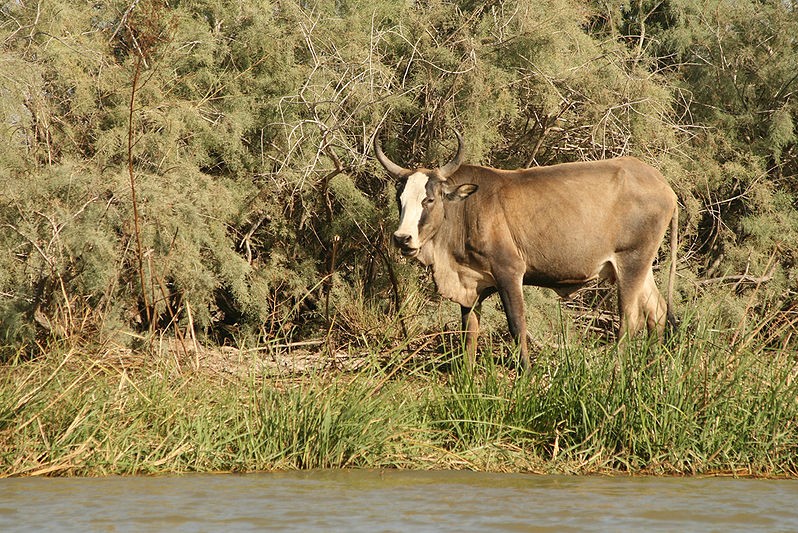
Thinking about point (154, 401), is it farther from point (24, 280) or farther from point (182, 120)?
point (182, 120)

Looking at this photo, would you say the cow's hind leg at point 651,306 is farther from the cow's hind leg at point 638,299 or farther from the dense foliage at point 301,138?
the dense foliage at point 301,138

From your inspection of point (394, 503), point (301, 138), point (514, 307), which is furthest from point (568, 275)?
point (394, 503)

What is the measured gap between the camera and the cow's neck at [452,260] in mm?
8688

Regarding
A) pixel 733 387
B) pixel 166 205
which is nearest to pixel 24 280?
pixel 166 205

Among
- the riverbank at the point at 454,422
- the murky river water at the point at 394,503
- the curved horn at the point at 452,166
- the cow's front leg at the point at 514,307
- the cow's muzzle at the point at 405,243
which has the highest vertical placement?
the curved horn at the point at 452,166

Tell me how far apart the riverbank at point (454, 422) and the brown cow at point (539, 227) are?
96.9 inches

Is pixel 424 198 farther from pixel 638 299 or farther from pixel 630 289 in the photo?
pixel 638 299

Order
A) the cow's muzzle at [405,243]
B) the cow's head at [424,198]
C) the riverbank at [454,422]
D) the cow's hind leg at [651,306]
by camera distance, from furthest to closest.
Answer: the cow's hind leg at [651,306] → the cow's head at [424,198] → the cow's muzzle at [405,243] → the riverbank at [454,422]

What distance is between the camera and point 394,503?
16.2 ft

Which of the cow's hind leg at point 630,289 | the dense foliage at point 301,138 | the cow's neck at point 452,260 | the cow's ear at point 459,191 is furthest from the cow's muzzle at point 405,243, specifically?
the cow's hind leg at point 630,289

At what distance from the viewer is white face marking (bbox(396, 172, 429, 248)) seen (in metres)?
8.46

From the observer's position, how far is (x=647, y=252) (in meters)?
8.71

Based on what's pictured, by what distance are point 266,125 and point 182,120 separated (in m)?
0.79

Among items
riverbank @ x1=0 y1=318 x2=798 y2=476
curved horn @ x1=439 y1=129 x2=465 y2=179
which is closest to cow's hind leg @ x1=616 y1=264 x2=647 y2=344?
curved horn @ x1=439 y1=129 x2=465 y2=179
